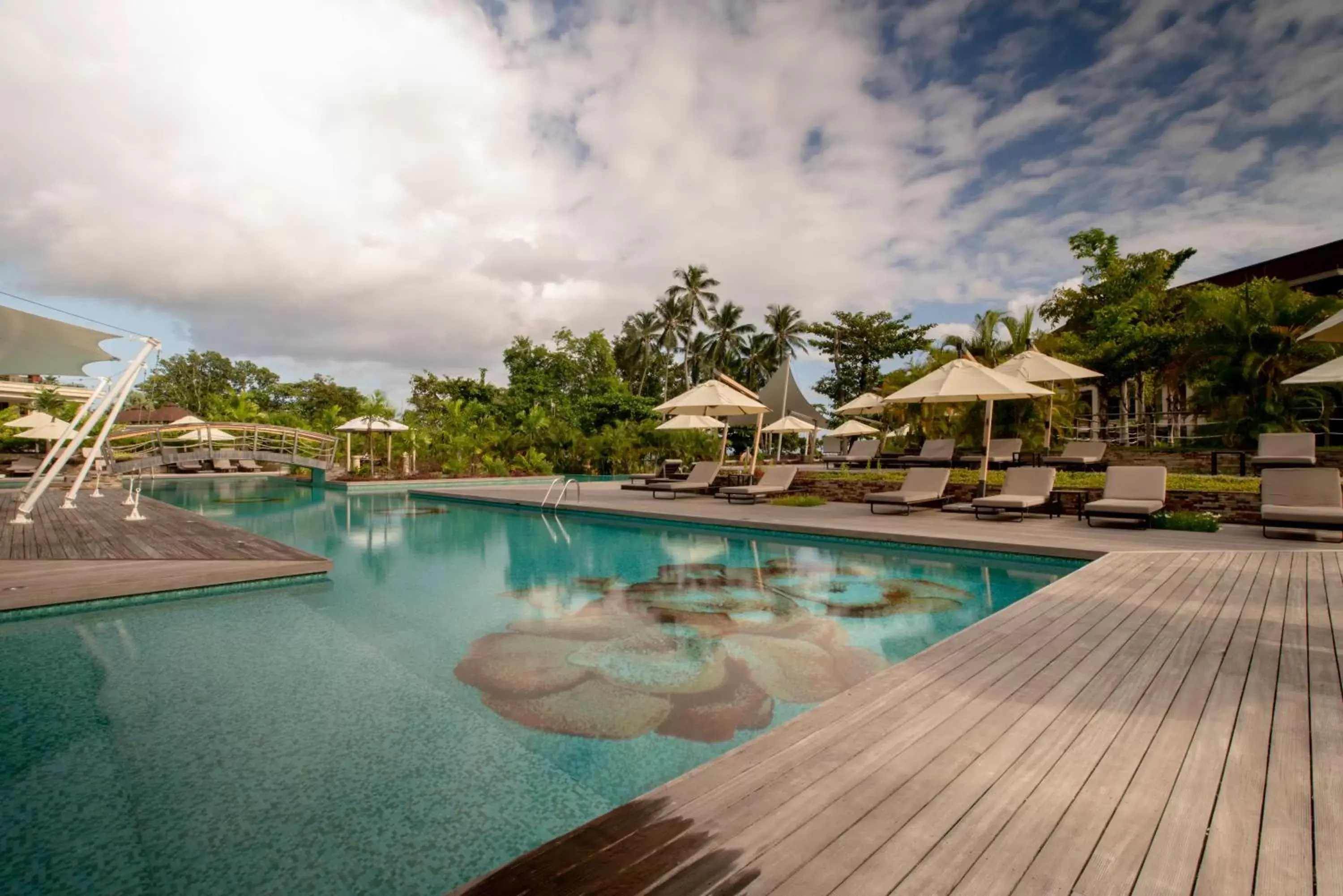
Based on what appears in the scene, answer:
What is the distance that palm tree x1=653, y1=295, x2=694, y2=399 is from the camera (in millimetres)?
38688

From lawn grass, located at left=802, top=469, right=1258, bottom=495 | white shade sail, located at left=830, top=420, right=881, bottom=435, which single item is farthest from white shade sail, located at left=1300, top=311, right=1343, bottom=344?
white shade sail, located at left=830, top=420, right=881, bottom=435

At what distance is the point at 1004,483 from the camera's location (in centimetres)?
1002

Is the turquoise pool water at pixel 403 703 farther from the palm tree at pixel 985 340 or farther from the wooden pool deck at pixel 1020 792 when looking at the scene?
the palm tree at pixel 985 340

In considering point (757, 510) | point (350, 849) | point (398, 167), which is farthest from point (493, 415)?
point (350, 849)

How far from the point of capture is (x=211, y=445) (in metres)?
20.4

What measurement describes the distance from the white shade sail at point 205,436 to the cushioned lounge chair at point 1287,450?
25997 mm

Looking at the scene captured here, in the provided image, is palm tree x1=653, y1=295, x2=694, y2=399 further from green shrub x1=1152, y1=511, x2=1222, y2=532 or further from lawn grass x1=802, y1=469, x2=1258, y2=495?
green shrub x1=1152, y1=511, x2=1222, y2=532

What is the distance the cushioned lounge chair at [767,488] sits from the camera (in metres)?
12.9

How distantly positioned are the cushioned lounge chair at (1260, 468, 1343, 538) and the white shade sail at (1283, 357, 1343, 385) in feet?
5.87

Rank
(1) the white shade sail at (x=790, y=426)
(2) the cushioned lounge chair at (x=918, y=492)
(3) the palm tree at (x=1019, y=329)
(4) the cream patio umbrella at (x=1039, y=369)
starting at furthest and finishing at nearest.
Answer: (1) the white shade sail at (x=790, y=426) < (3) the palm tree at (x=1019, y=329) < (4) the cream patio umbrella at (x=1039, y=369) < (2) the cushioned lounge chair at (x=918, y=492)

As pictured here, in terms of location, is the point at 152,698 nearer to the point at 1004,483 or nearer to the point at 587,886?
the point at 587,886

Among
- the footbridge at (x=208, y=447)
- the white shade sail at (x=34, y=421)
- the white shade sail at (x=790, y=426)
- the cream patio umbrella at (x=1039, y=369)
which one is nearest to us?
the cream patio umbrella at (x=1039, y=369)

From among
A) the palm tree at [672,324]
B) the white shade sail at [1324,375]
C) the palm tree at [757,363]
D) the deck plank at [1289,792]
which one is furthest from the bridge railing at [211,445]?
the palm tree at [757,363]

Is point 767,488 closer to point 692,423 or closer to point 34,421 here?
point 692,423
